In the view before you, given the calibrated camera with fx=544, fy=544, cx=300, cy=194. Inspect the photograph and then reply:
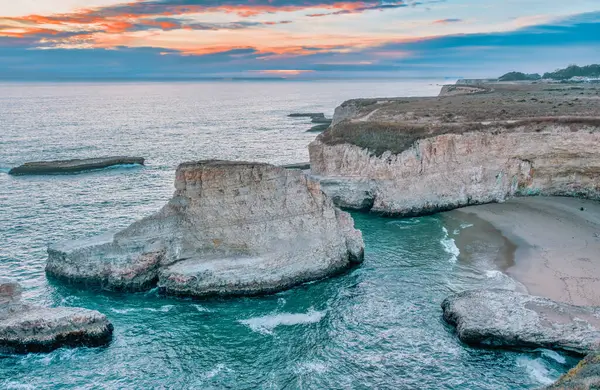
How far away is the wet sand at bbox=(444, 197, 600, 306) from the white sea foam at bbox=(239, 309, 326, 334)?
1235 cm

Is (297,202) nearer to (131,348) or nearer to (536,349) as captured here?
(131,348)

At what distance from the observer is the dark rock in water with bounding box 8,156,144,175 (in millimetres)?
60656

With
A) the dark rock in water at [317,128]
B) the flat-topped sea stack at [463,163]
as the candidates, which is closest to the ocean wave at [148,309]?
the flat-topped sea stack at [463,163]

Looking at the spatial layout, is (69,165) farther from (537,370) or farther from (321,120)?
(321,120)

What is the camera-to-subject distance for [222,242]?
102 ft

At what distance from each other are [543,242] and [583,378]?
23808 millimetres

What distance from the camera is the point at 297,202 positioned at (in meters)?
32.7

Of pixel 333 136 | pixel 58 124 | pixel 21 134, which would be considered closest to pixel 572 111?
pixel 333 136

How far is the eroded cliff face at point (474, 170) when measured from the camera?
152 feet

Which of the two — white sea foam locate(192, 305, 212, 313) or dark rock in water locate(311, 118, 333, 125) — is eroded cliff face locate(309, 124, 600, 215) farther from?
dark rock in water locate(311, 118, 333, 125)

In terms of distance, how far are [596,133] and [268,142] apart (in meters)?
49.4

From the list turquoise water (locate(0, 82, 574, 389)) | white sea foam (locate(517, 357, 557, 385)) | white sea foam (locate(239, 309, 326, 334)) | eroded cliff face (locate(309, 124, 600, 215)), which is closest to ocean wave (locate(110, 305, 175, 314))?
turquoise water (locate(0, 82, 574, 389))

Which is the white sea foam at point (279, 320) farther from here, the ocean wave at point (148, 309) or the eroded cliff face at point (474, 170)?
the eroded cliff face at point (474, 170)

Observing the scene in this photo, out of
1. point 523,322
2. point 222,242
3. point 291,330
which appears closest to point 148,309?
point 222,242
